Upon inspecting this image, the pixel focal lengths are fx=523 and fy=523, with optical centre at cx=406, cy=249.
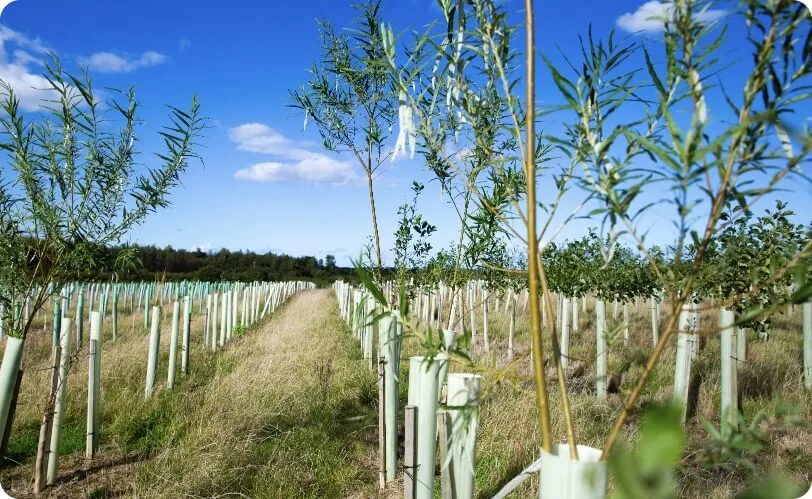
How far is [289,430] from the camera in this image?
5270 millimetres

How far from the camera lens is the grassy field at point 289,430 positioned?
4289 millimetres

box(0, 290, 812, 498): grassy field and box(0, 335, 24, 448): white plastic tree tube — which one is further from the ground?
box(0, 335, 24, 448): white plastic tree tube

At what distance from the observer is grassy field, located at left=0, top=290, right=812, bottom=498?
4.29 meters

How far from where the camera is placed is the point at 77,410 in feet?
19.9

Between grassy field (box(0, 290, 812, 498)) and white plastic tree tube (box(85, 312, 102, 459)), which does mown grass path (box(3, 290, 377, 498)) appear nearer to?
grassy field (box(0, 290, 812, 498))

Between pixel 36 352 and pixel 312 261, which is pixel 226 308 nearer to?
pixel 36 352

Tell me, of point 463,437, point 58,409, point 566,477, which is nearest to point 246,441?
point 58,409

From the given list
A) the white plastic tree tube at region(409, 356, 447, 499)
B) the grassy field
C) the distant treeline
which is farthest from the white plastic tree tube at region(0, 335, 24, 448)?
the distant treeline

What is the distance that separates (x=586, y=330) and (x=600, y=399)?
7363 mm

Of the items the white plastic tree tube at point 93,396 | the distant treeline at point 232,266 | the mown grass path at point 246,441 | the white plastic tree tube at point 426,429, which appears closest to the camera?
the white plastic tree tube at point 426,429

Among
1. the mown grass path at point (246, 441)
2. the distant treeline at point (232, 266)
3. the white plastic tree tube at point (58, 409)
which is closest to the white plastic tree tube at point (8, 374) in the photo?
the white plastic tree tube at point (58, 409)

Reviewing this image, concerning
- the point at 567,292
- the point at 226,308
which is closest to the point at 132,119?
the point at 567,292

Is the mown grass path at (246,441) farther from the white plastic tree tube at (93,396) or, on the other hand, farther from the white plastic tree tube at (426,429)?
the white plastic tree tube at (426,429)

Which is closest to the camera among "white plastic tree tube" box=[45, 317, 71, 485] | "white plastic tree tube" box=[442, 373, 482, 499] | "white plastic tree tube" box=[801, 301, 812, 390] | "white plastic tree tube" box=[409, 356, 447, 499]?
"white plastic tree tube" box=[442, 373, 482, 499]
